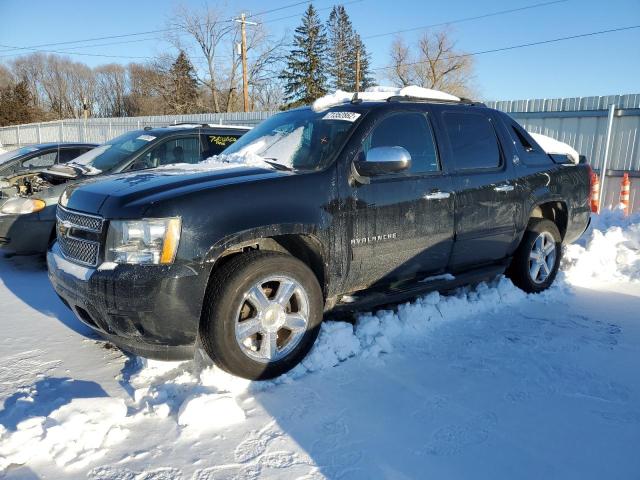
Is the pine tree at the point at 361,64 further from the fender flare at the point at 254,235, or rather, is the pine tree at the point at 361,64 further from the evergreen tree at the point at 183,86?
the fender flare at the point at 254,235

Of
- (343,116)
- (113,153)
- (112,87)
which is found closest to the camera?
(343,116)

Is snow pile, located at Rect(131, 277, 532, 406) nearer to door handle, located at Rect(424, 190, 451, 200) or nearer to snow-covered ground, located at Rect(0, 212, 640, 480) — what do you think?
snow-covered ground, located at Rect(0, 212, 640, 480)

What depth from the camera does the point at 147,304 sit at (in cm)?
275

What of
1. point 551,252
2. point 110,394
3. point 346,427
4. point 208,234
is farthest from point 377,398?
point 551,252

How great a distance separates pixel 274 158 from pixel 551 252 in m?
3.28

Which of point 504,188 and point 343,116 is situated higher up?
point 343,116

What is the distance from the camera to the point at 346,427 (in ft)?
8.78

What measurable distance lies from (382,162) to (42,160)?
6938mm

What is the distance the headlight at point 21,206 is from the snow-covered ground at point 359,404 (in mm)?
1687

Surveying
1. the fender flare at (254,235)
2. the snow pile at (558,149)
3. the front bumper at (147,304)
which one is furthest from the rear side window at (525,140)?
the front bumper at (147,304)

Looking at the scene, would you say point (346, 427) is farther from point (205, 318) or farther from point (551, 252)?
point (551, 252)

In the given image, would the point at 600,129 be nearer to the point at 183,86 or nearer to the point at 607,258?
the point at 607,258

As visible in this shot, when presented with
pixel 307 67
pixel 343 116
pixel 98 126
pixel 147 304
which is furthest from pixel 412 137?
pixel 307 67

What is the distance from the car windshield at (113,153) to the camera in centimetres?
610
